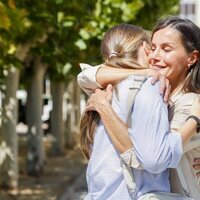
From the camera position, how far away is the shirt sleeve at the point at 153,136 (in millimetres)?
2861

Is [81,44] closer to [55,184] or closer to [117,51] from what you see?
[55,184]

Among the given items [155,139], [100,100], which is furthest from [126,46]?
[155,139]

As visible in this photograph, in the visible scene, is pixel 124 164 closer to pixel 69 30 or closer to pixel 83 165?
pixel 69 30

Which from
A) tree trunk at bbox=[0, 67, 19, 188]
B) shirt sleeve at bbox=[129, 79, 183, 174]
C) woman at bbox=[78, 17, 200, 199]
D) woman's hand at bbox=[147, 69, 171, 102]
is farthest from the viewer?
tree trunk at bbox=[0, 67, 19, 188]

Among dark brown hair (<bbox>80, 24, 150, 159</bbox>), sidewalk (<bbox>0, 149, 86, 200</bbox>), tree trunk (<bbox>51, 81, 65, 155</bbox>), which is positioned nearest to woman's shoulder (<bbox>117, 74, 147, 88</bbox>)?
dark brown hair (<bbox>80, 24, 150, 159</bbox>)

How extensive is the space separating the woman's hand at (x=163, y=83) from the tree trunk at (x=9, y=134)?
1008 centimetres

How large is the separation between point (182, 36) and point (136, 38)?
20cm

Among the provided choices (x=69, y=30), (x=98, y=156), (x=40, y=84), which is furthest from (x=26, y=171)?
(x=98, y=156)

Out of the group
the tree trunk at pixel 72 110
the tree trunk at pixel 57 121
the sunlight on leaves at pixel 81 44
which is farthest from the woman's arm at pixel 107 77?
the tree trunk at pixel 72 110

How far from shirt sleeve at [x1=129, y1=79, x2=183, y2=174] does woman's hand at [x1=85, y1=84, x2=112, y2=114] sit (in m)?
0.24

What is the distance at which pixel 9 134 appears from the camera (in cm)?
1312

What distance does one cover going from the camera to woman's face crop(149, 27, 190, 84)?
10.4 feet

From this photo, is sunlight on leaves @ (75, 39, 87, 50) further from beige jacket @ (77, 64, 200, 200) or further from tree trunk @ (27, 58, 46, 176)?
beige jacket @ (77, 64, 200, 200)

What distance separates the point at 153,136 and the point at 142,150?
7cm
